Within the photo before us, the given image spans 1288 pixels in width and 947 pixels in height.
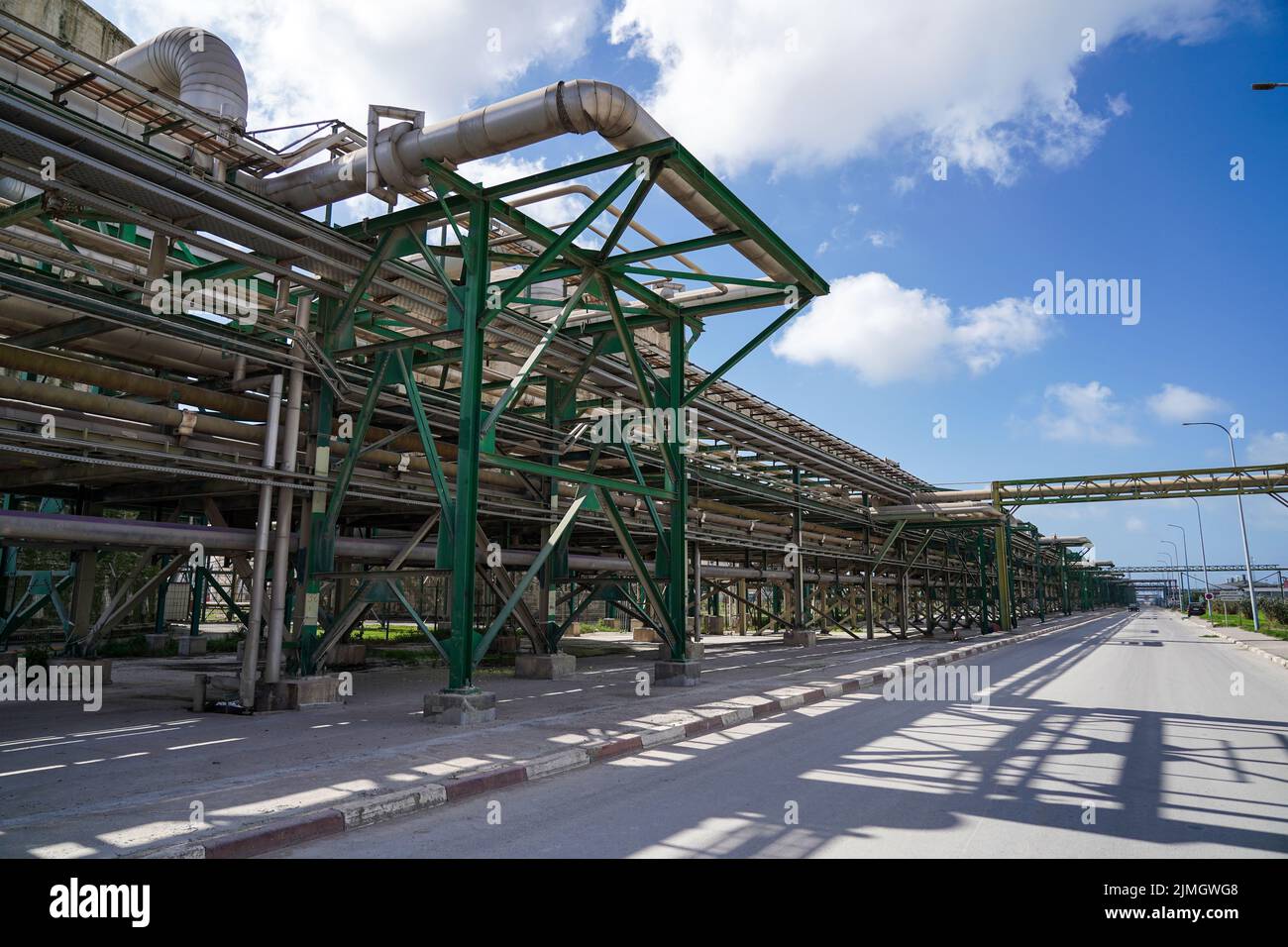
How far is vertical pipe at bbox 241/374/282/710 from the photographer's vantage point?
1031 centimetres

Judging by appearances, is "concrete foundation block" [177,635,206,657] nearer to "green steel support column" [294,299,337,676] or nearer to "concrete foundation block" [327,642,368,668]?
"concrete foundation block" [327,642,368,668]

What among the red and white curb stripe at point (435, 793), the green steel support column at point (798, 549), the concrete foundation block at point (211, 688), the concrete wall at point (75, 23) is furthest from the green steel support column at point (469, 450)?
the green steel support column at point (798, 549)

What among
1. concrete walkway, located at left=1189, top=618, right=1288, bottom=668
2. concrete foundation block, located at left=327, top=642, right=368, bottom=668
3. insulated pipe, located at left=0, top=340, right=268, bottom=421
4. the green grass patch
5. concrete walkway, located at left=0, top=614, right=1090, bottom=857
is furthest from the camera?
the green grass patch

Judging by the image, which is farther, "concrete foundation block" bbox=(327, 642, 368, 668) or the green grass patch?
the green grass patch

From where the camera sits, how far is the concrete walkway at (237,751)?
16.8 feet

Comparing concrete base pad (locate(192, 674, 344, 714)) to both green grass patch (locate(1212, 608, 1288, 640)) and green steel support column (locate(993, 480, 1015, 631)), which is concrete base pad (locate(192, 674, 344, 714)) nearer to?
green grass patch (locate(1212, 608, 1288, 640))

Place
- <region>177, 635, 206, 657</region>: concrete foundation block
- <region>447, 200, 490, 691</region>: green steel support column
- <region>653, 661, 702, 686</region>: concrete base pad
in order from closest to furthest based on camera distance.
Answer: <region>447, 200, 490, 691</region>: green steel support column, <region>653, 661, 702, 686</region>: concrete base pad, <region>177, 635, 206, 657</region>: concrete foundation block

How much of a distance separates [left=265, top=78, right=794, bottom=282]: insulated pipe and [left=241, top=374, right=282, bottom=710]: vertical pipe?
265cm

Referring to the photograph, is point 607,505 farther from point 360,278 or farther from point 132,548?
point 132,548

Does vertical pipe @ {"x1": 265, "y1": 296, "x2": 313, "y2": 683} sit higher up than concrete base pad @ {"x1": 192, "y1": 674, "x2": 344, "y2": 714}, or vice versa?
vertical pipe @ {"x1": 265, "y1": 296, "x2": 313, "y2": 683}

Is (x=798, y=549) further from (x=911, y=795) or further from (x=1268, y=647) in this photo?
(x=911, y=795)

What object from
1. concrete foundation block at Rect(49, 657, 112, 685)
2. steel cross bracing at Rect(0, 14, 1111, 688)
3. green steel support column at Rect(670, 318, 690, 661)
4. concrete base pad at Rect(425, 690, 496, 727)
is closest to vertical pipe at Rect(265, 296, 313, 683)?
steel cross bracing at Rect(0, 14, 1111, 688)

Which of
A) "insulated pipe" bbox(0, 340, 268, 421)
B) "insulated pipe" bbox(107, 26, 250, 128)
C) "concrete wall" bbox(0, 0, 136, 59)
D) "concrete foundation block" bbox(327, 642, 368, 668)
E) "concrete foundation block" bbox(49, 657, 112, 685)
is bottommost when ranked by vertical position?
"concrete foundation block" bbox(327, 642, 368, 668)
